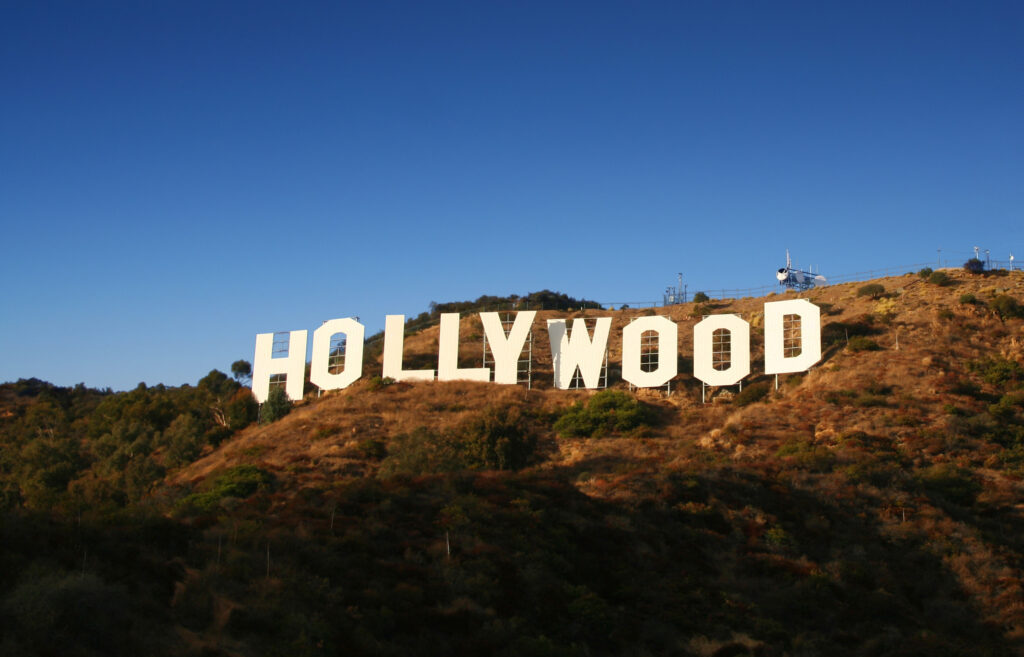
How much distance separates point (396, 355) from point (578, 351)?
11.6 meters

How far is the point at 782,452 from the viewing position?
42.9 metres

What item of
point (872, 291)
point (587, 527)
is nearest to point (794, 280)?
point (872, 291)

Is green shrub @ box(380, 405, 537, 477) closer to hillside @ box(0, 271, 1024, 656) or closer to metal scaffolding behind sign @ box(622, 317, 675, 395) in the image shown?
hillside @ box(0, 271, 1024, 656)

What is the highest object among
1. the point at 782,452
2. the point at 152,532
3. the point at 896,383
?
the point at 896,383

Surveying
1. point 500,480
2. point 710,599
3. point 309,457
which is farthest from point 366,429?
point 710,599

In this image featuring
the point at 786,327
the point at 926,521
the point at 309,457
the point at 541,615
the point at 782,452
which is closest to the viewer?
the point at 541,615

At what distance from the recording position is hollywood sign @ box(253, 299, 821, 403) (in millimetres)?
51062

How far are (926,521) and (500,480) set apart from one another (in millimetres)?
16206

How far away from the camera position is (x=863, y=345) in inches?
2165

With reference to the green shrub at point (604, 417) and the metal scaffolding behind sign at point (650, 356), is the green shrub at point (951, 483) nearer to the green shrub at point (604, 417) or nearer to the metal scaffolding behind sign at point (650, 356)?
the green shrub at point (604, 417)

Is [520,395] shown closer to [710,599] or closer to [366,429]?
[366,429]

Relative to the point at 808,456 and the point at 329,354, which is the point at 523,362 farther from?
the point at 808,456

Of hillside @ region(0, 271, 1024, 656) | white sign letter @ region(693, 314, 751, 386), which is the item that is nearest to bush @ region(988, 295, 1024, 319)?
hillside @ region(0, 271, 1024, 656)

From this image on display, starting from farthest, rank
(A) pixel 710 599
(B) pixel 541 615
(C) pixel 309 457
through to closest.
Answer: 1. (C) pixel 309 457
2. (A) pixel 710 599
3. (B) pixel 541 615
